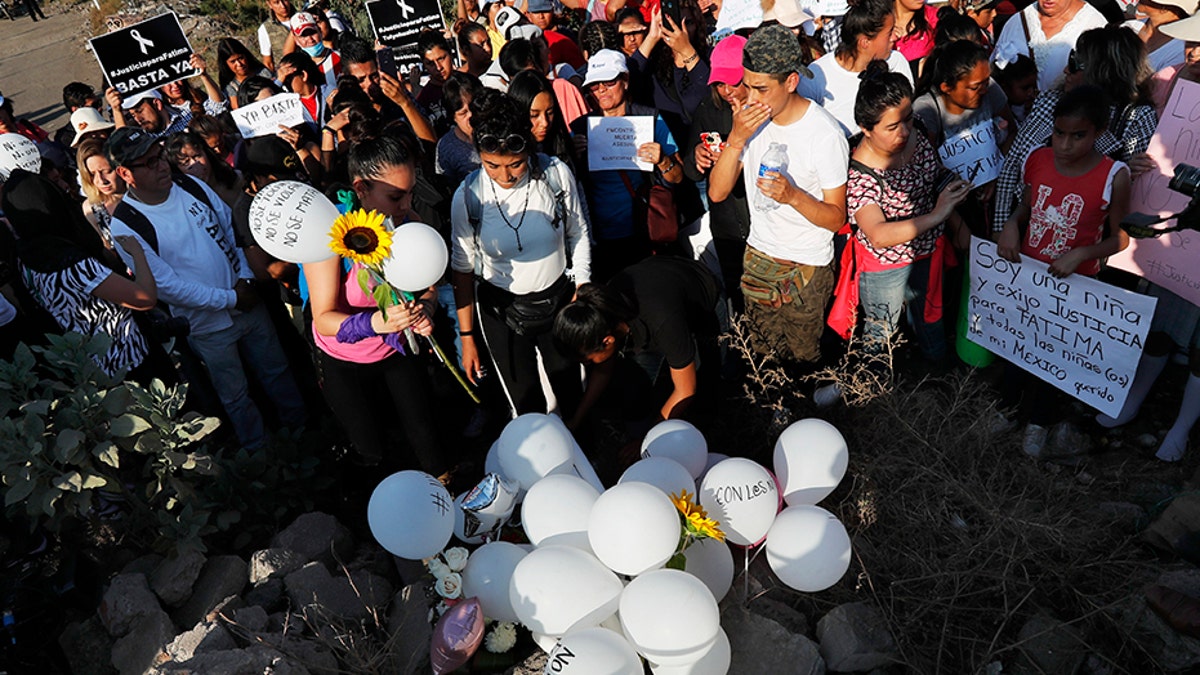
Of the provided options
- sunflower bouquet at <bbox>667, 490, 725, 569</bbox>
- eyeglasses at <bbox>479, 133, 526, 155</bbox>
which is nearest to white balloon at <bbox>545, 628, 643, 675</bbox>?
sunflower bouquet at <bbox>667, 490, 725, 569</bbox>

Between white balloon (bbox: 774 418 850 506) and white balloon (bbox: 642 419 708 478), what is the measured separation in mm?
354

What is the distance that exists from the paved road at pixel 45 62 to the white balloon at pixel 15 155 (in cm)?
995

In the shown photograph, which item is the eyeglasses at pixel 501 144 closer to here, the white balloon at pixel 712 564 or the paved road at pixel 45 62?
the white balloon at pixel 712 564

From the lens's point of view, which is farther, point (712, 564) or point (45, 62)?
point (45, 62)

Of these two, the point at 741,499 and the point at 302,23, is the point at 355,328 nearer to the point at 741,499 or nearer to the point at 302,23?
the point at 741,499

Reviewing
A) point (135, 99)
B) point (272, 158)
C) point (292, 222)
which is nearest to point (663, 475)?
point (292, 222)

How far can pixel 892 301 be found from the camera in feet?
12.9

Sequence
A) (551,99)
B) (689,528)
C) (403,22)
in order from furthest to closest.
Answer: (403,22) → (551,99) → (689,528)

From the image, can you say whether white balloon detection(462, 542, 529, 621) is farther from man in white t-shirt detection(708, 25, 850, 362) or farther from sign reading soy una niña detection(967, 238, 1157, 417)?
sign reading soy una niña detection(967, 238, 1157, 417)

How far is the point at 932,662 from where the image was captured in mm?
2746

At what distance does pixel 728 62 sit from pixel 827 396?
5.98 ft

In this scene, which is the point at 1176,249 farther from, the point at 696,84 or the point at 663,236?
the point at 696,84

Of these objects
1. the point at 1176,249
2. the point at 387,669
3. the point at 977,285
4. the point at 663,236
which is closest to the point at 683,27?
the point at 663,236

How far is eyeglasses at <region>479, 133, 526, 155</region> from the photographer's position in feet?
11.2
